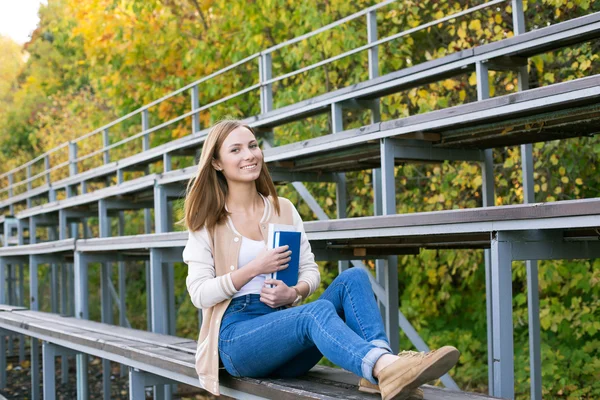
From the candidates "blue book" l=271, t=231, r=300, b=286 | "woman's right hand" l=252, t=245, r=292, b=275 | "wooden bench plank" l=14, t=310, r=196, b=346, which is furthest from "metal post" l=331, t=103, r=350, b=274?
"woman's right hand" l=252, t=245, r=292, b=275

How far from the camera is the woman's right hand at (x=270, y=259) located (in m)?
3.86

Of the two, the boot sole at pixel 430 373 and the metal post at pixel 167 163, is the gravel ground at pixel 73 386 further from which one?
the boot sole at pixel 430 373

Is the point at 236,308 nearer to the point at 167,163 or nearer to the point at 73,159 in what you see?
the point at 167,163

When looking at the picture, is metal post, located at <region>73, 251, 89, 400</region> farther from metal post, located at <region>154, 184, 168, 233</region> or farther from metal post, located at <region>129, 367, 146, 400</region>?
metal post, located at <region>129, 367, 146, 400</region>

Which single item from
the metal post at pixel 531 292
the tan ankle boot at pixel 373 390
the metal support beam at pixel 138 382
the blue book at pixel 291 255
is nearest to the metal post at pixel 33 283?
the metal support beam at pixel 138 382

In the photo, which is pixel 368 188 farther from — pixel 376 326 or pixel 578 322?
pixel 376 326

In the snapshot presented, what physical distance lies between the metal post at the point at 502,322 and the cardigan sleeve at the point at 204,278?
1145 mm

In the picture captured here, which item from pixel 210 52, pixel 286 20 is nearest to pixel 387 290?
pixel 286 20

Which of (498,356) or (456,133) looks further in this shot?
(456,133)

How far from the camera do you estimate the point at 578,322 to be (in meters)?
9.56

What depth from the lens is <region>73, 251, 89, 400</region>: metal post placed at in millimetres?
8180

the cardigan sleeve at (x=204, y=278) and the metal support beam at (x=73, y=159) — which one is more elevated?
the metal support beam at (x=73, y=159)

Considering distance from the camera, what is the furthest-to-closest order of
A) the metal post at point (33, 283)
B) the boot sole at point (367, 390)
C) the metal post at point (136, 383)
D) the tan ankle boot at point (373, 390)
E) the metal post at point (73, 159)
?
Result: the metal post at point (73, 159) → the metal post at point (33, 283) → the metal post at point (136, 383) → the boot sole at point (367, 390) → the tan ankle boot at point (373, 390)

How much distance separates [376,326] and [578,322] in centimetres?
660
